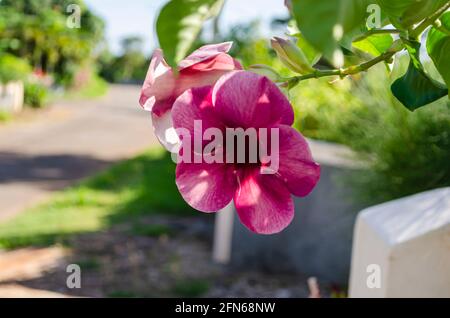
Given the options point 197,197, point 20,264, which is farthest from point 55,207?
point 197,197

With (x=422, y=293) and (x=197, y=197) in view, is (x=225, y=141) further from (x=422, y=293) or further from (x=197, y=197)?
(x=422, y=293)

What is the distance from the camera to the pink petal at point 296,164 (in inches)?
12.4

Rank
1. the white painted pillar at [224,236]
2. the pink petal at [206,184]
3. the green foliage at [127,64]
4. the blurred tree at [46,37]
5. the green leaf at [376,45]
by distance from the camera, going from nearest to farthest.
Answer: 1. the pink petal at [206,184]
2. the green leaf at [376,45]
3. the white painted pillar at [224,236]
4. the blurred tree at [46,37]
5. the green foliage at [127,64]

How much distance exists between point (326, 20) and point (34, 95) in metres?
14.4

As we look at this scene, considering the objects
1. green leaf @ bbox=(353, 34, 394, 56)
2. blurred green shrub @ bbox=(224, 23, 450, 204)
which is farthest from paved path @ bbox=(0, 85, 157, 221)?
green leaf @ bbox=(353, 34, 394, 56)

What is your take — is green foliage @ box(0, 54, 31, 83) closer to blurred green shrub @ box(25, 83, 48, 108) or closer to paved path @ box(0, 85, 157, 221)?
blurred green shrub @ box(25, 83, 48, 108)

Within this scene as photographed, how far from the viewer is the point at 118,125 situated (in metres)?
13.4

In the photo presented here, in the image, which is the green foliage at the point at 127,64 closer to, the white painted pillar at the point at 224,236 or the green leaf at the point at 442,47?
the white painted pillar at the point at 224,236

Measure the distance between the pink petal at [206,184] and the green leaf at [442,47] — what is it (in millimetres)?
147

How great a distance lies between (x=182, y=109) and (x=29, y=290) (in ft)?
10.9

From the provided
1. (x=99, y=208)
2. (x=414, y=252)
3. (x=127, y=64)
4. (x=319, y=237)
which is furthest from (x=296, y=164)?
(x=127, y=64)

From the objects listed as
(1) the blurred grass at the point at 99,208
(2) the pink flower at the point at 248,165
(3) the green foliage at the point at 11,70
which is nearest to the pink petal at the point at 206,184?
(2) the pink flower at the point at 248,165

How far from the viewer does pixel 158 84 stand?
13.5 inches

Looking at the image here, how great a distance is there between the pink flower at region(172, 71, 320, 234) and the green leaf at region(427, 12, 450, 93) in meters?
0.12
